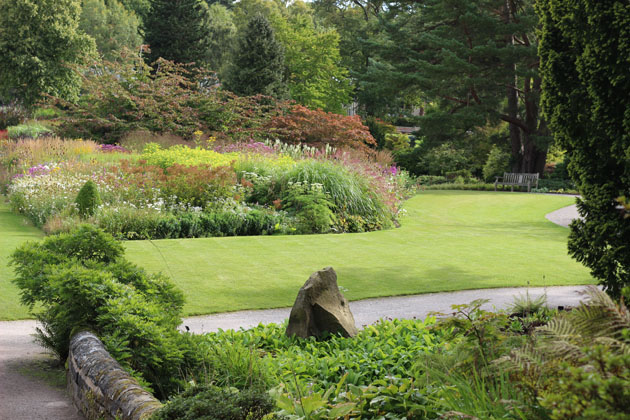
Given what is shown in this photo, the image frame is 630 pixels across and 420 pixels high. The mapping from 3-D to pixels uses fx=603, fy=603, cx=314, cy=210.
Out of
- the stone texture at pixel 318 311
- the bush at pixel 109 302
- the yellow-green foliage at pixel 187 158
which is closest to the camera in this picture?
the bush at pixel 109 302

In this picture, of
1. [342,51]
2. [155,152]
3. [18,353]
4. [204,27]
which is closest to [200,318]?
[18,353]

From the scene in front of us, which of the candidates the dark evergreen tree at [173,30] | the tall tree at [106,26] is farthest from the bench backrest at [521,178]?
the tall tree at [106,26]

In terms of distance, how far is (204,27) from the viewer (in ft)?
120

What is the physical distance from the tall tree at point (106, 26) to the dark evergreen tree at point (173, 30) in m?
13.1

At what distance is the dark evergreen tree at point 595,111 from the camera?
4.87 m

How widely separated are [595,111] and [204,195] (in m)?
8.15

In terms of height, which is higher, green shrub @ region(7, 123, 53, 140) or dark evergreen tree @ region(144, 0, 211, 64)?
dark evergreen tree @ region(144, 0, 211, 64)

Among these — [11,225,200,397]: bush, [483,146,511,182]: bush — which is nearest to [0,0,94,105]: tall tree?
[483,146,511,182]: bush

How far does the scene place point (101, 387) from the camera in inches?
Answer: 132

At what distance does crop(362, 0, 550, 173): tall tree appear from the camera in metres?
24.9

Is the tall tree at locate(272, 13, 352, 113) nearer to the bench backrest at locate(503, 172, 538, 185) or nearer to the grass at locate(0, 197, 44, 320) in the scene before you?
the bench backrest at locate(503, 172, 538, 185)

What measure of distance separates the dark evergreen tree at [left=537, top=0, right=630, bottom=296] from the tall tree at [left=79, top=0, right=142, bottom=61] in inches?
1845

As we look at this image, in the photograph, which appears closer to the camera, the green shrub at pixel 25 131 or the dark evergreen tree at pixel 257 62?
the green shrub at pixel 25 131

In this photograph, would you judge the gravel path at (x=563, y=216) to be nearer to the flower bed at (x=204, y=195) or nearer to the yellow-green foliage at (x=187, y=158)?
the flower bed at (x=204, y=195)
